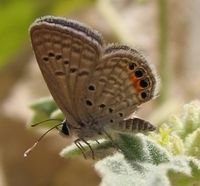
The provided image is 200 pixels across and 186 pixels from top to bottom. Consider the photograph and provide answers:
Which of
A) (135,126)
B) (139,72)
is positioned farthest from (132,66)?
(135,126)

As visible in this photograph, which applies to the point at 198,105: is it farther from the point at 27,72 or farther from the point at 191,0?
the point at 191,0

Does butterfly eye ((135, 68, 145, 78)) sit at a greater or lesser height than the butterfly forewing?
lesser

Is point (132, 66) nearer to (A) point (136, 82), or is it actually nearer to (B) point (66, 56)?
(A) point (136, 82)

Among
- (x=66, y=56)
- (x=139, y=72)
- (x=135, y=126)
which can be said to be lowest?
(x=135, y=126)

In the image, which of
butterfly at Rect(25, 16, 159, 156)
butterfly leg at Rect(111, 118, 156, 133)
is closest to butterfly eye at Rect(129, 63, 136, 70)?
butterfly at Rect(25, 16, 159, 156)

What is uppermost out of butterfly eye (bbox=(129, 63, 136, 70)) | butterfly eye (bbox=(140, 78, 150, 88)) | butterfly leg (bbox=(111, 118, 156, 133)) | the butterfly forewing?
the butterfly forewing

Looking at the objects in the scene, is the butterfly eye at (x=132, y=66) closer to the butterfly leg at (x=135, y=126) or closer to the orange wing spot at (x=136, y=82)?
the orange wing spot at (x=136, y=82)

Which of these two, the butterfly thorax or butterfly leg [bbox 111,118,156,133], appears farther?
the butterfly thorax

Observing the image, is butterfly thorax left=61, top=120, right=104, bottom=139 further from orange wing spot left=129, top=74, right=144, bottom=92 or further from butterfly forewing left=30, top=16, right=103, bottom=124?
orange wing spot left=129, top=74, right=144, bottom=92
